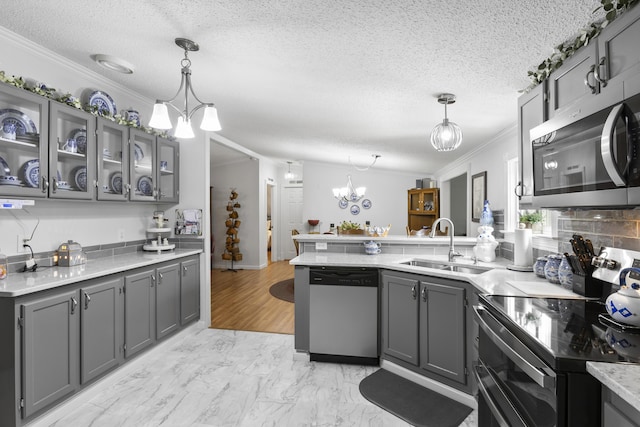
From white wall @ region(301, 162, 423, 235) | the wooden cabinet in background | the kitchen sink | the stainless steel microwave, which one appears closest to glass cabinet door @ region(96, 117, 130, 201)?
the kitchen sink

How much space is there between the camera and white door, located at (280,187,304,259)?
9.12m

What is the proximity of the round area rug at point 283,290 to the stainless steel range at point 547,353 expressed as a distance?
3.73 meters

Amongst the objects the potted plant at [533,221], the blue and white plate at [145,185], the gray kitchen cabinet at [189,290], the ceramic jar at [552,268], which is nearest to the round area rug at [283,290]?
the gray kitchen cabinet at [189,290]

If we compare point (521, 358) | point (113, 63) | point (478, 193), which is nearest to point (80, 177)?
point (113, 63)

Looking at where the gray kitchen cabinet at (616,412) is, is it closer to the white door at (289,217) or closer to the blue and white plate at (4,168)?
the blue and white plate at (4,168)

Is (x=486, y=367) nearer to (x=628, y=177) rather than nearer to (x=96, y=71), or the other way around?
(x=628, y=177)

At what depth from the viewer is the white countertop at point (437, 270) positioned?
6.49 feet

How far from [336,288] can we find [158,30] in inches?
91.6

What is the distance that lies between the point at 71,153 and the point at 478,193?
4.39 m

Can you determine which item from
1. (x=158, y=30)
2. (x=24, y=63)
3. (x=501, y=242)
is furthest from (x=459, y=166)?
(x=24, y=63)

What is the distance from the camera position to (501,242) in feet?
10.4

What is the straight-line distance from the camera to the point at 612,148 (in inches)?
47.3

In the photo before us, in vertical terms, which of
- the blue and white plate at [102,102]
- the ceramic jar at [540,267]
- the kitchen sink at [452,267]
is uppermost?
the blue and white plate at [102,102]

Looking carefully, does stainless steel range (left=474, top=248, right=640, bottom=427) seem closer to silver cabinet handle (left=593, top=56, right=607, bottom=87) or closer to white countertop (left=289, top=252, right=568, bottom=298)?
white countertop (left=289, top=252, right=568, bottom=298)
